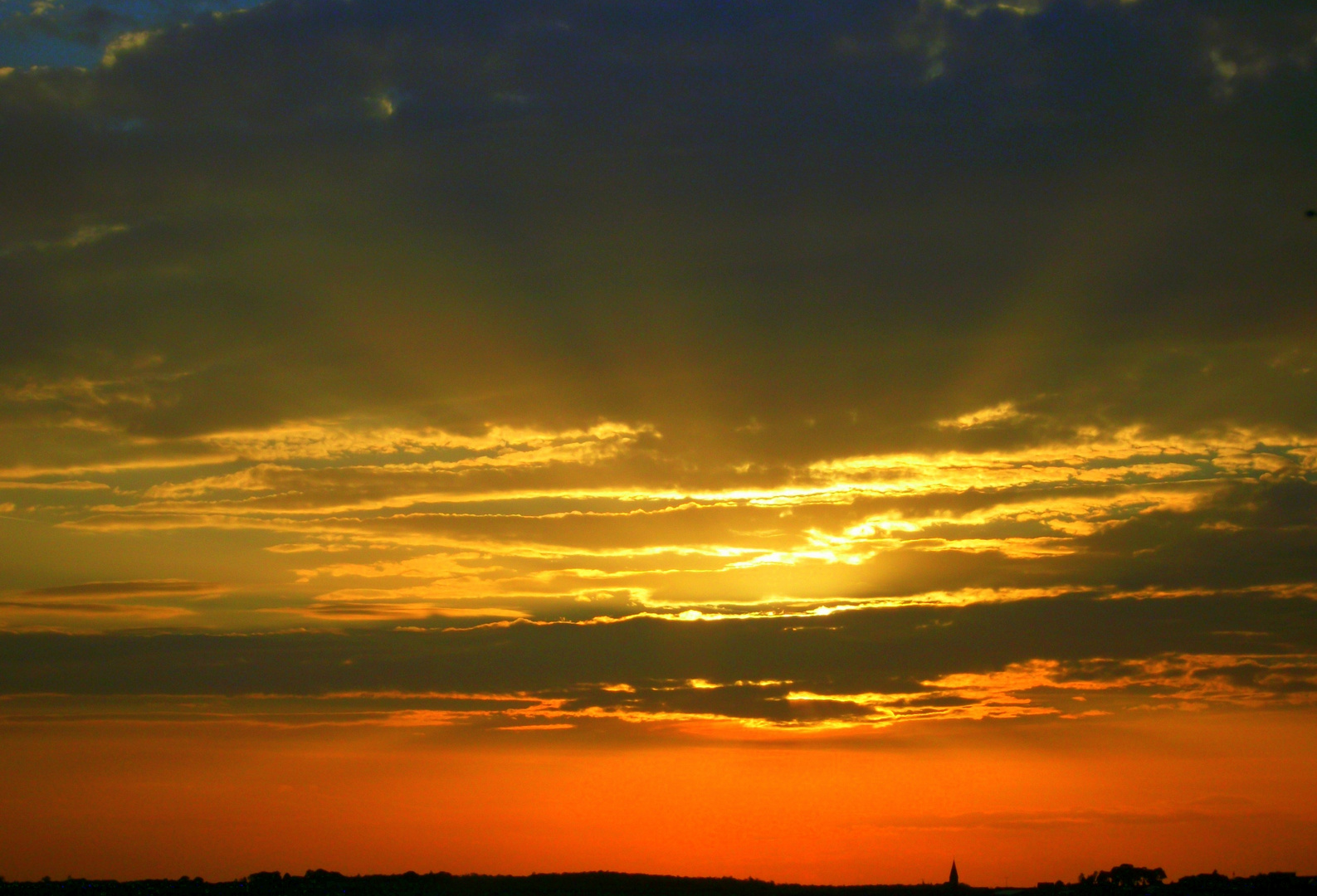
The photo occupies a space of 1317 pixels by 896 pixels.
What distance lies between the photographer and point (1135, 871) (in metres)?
182

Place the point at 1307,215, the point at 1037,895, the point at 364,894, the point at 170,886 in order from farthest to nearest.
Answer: the point at 170,886, the point at 1037,895, the point at 364,894, the point at 1307,215

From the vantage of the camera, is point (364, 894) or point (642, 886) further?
point (642, 886)

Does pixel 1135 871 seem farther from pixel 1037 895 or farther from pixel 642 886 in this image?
pixel 642 886

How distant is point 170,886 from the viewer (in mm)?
179625

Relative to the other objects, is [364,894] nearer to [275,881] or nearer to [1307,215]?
[275,881]

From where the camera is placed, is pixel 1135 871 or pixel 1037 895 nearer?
pixel 1037 895

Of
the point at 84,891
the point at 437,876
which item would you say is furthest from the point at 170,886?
the point at 437,876

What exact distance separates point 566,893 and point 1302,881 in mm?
103684

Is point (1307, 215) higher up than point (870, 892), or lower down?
higher up

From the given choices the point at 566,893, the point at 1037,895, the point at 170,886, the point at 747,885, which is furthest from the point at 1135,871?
the point at 170,886

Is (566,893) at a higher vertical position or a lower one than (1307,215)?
lower

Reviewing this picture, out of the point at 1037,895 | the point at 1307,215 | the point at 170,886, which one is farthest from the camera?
the point at 170,886

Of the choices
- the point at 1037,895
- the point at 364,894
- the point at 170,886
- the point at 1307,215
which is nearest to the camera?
the point at 1307,215

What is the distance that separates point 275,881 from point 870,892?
89.7 meters
